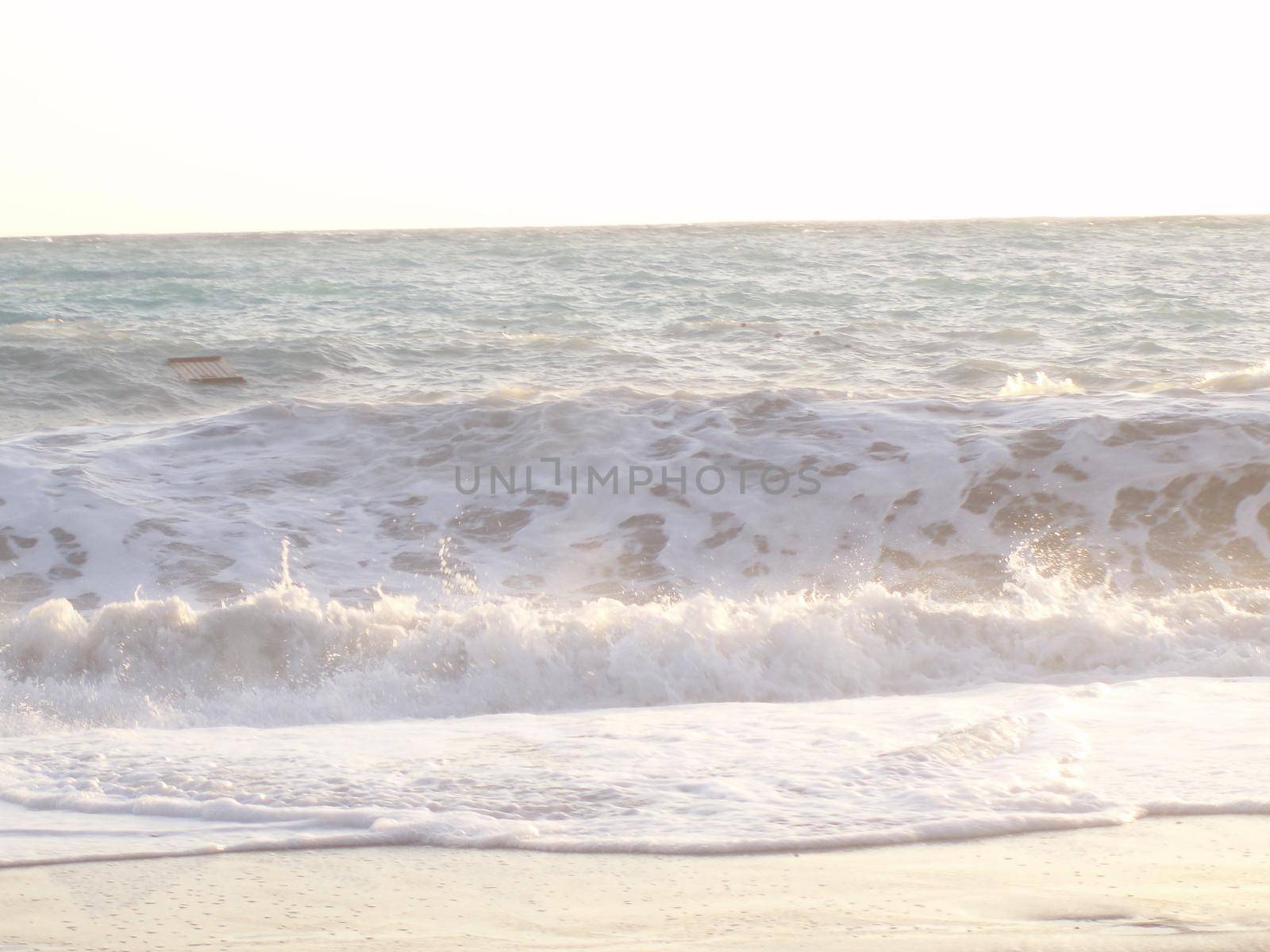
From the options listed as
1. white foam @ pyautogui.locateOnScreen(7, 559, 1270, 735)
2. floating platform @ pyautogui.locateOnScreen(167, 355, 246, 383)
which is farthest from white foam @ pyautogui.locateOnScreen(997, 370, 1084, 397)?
floating platform @ pyautogui.locateOnScreen(167, 355, 246, 383)

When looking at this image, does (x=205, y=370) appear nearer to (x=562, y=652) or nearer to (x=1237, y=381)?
(x=562, y=652)

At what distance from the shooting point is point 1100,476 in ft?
25.6

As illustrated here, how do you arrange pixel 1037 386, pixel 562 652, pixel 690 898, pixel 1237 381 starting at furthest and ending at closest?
pixel 1037 386 → pixel 1237 381 → pixel 562 652 → pixel 690 898

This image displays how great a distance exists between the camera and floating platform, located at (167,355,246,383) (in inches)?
494

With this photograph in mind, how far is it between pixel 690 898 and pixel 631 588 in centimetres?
420

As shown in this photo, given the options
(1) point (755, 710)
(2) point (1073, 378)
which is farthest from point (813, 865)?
(2) point (1073, 378)

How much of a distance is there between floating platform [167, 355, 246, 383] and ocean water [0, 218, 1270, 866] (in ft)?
0.78

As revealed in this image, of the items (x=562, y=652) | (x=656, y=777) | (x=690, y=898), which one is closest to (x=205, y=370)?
(x=562, y=652)

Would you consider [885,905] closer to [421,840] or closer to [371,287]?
[421,840]

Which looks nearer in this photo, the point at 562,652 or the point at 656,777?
the point at 656,777

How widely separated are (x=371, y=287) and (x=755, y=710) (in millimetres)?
17769

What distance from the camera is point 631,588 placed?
6.90 metres

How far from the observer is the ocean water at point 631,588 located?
11.3 ft

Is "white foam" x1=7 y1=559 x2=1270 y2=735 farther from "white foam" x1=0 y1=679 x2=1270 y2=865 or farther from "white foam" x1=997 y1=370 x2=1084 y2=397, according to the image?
"white foam" x1=997 y1=370 x2=1084 y2=397
